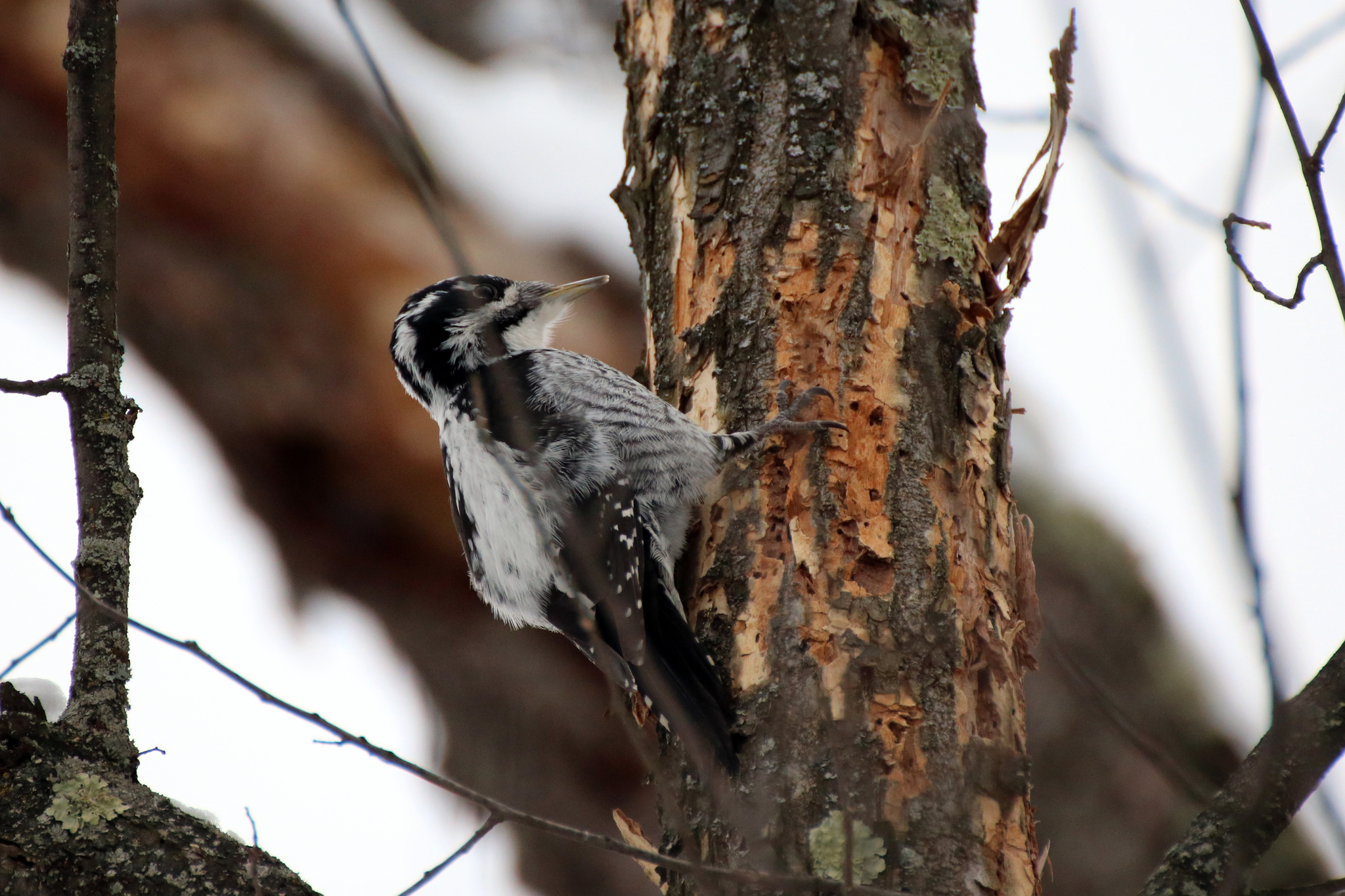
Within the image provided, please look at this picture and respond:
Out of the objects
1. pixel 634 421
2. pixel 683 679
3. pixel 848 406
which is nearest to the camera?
pixel 683 679

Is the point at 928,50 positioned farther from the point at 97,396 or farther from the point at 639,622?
the point at 97,396

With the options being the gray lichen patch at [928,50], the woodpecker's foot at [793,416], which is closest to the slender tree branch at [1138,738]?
the woodpecker's foot at [793,416]

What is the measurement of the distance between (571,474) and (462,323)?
0.75 m

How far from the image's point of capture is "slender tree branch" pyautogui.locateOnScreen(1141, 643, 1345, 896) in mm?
1326

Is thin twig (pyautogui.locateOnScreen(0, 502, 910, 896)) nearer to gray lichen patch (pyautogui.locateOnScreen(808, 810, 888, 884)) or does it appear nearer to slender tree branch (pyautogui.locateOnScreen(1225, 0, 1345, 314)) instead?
gray lichen patch (pyautogui.locateOnScreen(808, 810, 888, 884))

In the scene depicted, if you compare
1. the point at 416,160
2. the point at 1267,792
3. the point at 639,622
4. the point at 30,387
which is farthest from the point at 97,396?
the point at 1267,792

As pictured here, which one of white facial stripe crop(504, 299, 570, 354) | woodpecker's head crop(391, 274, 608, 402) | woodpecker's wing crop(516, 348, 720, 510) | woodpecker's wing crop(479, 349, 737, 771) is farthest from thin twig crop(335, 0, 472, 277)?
white facial stripe crop(504, 299, 570, 354)

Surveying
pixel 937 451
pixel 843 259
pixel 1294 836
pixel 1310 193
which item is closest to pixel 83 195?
pixel 843 259

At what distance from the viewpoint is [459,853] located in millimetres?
1404

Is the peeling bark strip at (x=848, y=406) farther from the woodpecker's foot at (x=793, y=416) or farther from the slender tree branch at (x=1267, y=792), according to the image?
the slender tree branch at (x=1267, y=792)

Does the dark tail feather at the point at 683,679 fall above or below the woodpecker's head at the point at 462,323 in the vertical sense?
below

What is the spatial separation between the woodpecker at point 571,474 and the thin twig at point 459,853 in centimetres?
40

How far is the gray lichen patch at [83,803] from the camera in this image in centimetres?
133

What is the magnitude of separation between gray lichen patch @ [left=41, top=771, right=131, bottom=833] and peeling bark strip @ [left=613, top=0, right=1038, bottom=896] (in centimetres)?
79
